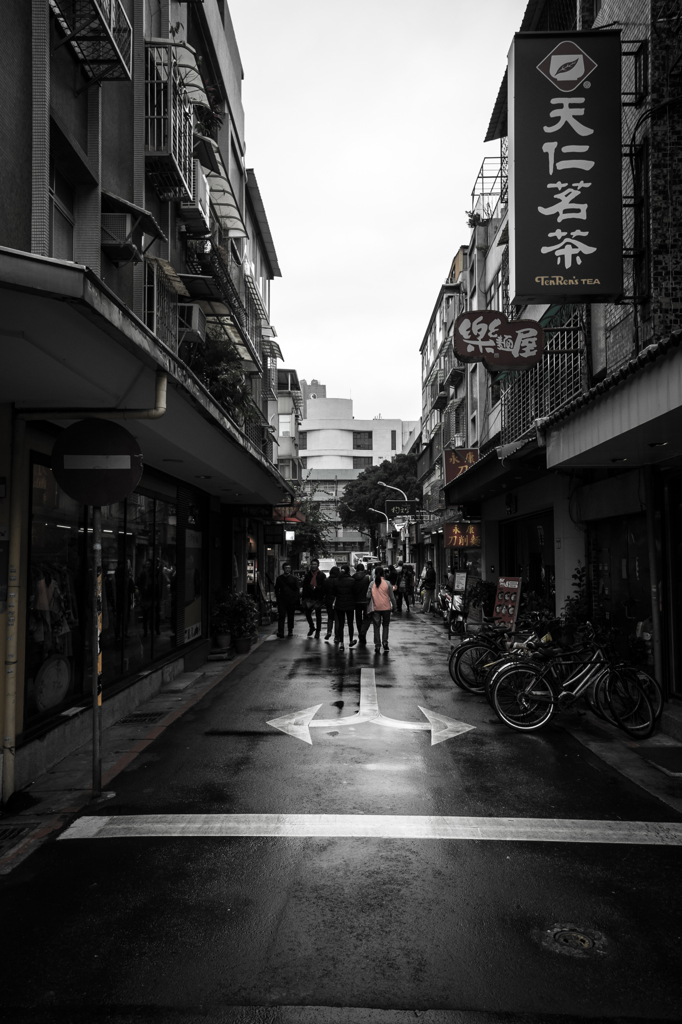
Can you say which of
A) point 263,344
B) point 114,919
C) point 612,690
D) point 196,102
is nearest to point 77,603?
point 114,919

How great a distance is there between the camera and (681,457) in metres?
8.84

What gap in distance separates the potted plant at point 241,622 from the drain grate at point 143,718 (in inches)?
247

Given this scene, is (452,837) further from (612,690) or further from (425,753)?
(612,690)

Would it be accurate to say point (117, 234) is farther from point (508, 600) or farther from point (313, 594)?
point (313, 594)

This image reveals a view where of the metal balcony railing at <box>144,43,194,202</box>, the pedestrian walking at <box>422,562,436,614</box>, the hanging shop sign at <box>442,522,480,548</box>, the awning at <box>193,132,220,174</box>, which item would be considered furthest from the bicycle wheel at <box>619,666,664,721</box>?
the pedestrian walking at <box>422,562,436,614</box>

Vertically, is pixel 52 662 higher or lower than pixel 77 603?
lower

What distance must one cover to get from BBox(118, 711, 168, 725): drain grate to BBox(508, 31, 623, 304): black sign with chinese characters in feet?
22.7

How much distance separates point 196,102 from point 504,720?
1271 centimetres

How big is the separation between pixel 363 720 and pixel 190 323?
933 centimetres

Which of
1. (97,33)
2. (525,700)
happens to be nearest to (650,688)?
(525,700)

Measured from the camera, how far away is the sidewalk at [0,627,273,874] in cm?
544

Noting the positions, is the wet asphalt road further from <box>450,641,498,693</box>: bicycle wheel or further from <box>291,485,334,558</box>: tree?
<box>291,485,334,558</box>: tree

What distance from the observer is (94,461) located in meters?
6.23

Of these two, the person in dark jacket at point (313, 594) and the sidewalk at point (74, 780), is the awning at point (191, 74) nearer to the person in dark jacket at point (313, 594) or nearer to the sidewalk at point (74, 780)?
the sidewalk at point (74, 780)
